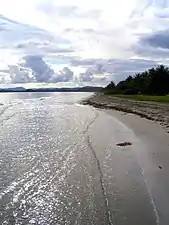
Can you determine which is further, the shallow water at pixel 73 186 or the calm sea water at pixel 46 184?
the calm sea water at pixel 46 184

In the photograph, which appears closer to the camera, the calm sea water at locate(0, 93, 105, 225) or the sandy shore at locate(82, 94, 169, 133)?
the calm sea water at locate(0, 93, 105, 225)

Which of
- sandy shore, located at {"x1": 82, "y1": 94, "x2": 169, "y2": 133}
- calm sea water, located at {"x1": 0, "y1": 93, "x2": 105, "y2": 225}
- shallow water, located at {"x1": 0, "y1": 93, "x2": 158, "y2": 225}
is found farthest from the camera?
sandy shore, located at {"x1": 82, "y1": 94, "x2": 169, "y2": 133}

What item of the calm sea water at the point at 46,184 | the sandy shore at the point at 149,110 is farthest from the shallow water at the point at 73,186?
the sandy shore at the point at 149,110

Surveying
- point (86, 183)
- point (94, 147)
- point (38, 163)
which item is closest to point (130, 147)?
point (94, 147)

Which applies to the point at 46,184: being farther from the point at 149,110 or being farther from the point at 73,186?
the point at 149,110

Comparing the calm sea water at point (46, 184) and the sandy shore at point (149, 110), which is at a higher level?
the calm sea water at point (46, 184)

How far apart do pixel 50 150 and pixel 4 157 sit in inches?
108

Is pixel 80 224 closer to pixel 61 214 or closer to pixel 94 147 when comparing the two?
pixel 61 214

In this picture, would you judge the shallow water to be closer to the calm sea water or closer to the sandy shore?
the calm sea water

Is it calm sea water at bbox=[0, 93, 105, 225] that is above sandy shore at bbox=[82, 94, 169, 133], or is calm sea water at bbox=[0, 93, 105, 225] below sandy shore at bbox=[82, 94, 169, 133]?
above

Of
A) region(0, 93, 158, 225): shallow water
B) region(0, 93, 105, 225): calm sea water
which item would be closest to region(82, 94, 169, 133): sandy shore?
region(0, 93, 158, 225): shallow water

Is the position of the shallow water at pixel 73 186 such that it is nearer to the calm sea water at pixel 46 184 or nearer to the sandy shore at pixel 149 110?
the calm sea water at pixel 46 184

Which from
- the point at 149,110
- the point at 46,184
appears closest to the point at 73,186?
the point at 46,184

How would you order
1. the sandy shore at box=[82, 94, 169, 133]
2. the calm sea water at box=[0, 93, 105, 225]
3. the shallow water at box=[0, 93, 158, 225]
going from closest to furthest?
the shallow water at box=[0, 93, 158, 225], the calm sea water at box=[0, 93, 105, 225], the sandy shore at box=[82, 94, 169, 133]
